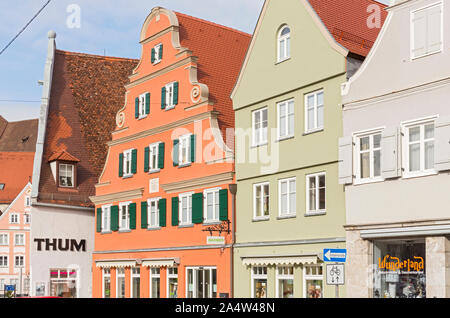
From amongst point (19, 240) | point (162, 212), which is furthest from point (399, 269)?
point (19, 240)

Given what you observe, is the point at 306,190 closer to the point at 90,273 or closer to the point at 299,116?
the point at 299,116

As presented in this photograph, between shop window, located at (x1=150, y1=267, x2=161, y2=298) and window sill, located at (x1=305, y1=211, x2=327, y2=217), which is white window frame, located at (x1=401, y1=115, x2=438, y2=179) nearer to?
window sill, located at (x1=305, y1=211, x2=327, y2=217)

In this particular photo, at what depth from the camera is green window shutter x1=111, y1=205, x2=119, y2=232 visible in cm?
3553

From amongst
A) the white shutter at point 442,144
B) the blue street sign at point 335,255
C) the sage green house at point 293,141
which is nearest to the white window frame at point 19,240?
the sage green house at point 293,141

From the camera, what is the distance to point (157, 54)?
33500mm

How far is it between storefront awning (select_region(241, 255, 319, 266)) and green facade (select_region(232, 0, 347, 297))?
7cm

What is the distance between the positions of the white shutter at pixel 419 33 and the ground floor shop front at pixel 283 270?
19.5 feet

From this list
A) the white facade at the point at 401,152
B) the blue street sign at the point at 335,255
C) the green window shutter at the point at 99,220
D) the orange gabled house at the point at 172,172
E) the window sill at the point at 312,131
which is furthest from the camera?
the green window shutter at the point at 99,220

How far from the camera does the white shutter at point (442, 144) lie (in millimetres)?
18844

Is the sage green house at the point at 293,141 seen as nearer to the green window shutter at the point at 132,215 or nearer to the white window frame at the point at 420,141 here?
the white window frame at the point at 420,141

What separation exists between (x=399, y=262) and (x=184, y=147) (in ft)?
42.4

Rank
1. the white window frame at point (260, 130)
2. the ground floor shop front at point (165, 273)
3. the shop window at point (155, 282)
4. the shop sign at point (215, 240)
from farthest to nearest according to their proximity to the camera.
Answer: the shop window at point (155, 282) < the ground floor shop front at point (165, 273) < the white window frame at point (260, 130) < the shop sign at point (215, 240)

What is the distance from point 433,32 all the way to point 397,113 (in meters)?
2.34

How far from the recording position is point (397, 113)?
20688 millimetres
